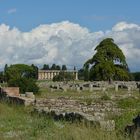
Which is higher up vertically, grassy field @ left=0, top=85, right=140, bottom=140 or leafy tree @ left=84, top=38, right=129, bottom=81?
leafy tree @ left=84, top=38, right=129, bottom=81

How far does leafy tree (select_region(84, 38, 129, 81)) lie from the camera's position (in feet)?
267

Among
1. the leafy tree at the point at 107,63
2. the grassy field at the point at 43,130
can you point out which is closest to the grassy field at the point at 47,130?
the grassy field at the point at 43,130

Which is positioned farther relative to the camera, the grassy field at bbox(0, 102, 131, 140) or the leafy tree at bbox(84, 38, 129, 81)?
the leafy tree at bbox(84, 38, 129, 81)

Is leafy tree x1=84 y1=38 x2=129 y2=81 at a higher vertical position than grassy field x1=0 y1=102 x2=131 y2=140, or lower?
higher

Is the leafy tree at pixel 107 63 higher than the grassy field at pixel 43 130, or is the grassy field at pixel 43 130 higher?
the leafy tree at pixel 107 63

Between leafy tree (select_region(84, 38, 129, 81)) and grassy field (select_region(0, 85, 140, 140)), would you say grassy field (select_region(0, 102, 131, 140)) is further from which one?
leafy tree (select_region(84, 38, 129, 81))

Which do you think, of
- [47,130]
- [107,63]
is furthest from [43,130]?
[107,63]

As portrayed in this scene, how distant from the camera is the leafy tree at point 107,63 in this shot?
267ft

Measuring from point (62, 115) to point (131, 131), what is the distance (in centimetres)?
682

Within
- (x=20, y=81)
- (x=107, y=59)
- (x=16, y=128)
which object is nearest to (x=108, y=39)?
(x=107, y=59)

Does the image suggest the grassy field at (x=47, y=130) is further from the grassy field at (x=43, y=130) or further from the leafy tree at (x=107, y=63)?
the leafy tree at (x=107, y=63)

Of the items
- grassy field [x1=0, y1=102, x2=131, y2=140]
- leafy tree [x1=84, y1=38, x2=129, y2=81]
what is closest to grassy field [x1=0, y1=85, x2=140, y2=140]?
grassy field [x1=0, y1=102, x2=131, y2=140]

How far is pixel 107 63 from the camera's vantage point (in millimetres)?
80688

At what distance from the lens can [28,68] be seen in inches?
6294
